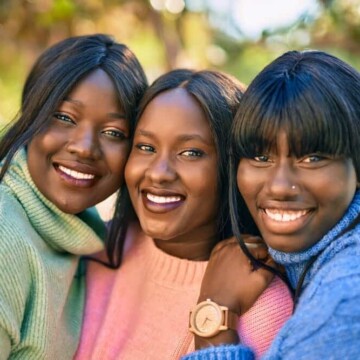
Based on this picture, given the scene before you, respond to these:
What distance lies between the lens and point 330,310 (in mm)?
1714

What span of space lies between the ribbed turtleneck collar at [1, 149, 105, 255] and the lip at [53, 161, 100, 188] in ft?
0.35

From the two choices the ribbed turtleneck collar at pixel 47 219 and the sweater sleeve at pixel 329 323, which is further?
the ribbed turtleneck collar at pixel 47 219

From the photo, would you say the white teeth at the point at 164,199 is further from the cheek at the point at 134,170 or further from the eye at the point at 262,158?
the eye at the point at 262,158

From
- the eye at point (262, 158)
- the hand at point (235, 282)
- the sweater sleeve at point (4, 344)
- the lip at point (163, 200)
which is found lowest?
the sweater sleeve at point (4, 344)

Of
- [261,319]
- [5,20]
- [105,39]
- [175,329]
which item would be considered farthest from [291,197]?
[5,20]

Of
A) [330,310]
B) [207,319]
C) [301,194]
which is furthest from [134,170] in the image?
[330,310]

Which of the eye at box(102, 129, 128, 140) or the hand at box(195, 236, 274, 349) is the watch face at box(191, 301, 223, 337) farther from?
the eye at box(102, 129, 128, 140)

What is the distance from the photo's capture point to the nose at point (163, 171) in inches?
91.7

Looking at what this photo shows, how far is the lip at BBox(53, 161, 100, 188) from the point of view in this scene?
2.47 meters

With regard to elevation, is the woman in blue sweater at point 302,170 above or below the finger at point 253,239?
above

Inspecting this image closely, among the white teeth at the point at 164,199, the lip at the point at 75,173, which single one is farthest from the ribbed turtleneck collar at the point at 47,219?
the white teeth at the point at 164,199

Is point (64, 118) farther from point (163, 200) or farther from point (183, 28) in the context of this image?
point (183, 28)

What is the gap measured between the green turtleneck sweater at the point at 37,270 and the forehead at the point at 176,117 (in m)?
0.47

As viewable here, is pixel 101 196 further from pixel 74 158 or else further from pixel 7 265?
pixel 7 265
